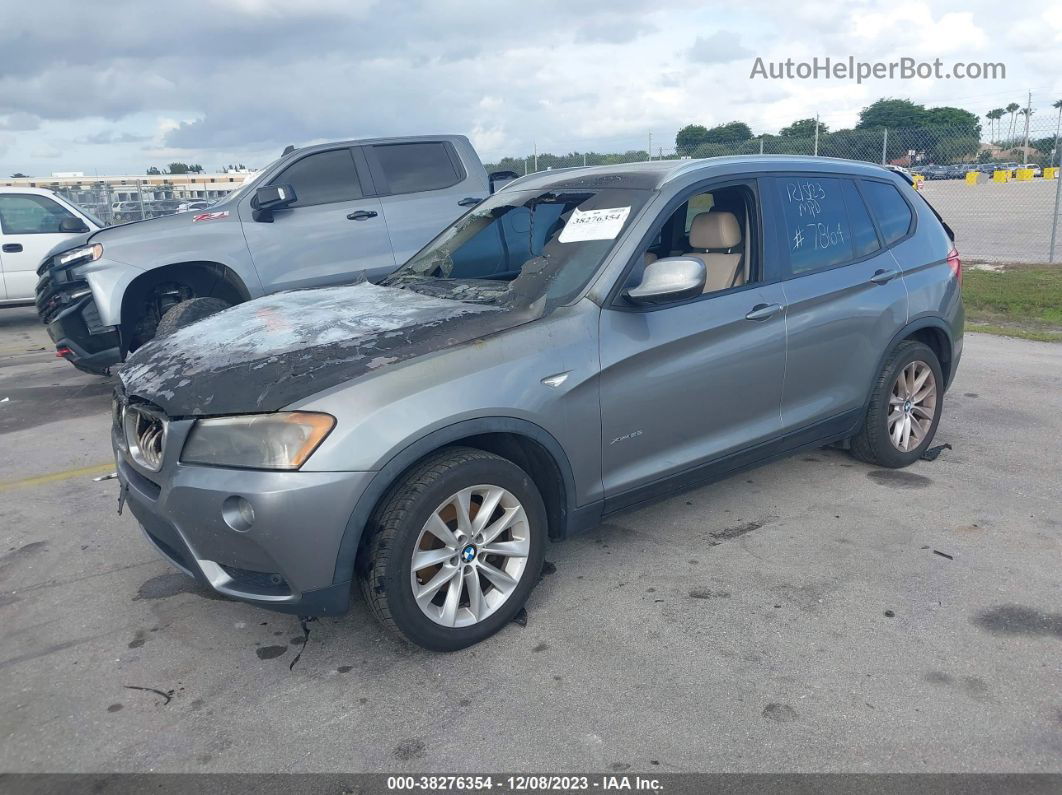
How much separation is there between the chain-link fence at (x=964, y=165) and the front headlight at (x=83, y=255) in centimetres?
551

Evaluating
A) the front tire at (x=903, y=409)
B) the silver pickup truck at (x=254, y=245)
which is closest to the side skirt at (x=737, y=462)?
the front tire at (x=903, y=409)

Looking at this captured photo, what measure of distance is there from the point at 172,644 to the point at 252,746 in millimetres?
829

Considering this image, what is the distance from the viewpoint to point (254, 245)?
23.6 feet

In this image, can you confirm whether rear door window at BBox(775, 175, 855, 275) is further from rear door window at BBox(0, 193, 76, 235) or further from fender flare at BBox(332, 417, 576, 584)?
rear door window at BBox(0, 193, 76, 235)

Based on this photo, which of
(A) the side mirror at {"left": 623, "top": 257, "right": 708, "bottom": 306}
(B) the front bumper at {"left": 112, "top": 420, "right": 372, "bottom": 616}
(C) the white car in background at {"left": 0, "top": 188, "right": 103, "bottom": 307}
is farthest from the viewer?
(C) the white car in background at {"left": 0, "top": 188, "right": 103, "bottom": 307}

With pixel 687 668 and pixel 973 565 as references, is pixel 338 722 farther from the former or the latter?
pixel 973 565

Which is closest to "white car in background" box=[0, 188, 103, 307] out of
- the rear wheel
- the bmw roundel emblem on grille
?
the rear wheel

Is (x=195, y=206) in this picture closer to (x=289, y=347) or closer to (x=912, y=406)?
(x=289, y=347)

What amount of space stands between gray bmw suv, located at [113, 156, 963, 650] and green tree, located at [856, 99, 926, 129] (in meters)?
61.1

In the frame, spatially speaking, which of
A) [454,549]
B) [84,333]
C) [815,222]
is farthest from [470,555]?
[84,333]

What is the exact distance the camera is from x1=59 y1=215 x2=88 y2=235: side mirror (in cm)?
1152

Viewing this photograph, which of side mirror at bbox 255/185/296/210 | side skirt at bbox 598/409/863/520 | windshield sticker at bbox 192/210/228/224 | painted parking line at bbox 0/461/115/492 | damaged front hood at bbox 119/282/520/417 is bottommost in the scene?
painted parking line at bbox 0/461/115/492

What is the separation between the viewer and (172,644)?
133 inches

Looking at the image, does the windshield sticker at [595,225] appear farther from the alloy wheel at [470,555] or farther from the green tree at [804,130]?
the green tree at [804,130]
